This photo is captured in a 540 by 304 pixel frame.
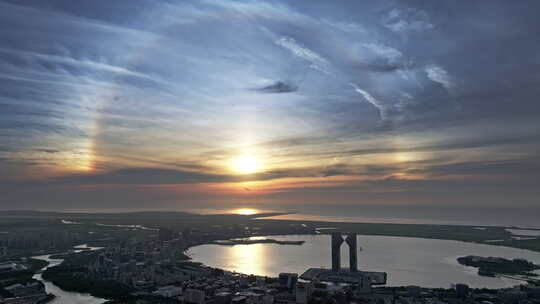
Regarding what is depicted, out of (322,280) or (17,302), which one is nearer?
(17,302)

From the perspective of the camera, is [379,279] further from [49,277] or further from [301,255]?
[49,277]

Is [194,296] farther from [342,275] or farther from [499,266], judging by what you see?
[499,266]

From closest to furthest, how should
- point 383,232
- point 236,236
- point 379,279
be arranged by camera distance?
point 379,279 < point 236,236 < point 383,232

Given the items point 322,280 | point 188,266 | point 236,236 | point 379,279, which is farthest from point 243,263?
point 236,236

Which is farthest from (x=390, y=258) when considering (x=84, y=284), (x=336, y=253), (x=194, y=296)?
(x=84, y=284)

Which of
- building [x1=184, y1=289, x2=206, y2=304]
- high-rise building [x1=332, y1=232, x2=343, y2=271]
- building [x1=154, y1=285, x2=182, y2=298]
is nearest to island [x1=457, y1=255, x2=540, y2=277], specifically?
high-rise building [x1=332, y1=232, x2=343, y2=271]

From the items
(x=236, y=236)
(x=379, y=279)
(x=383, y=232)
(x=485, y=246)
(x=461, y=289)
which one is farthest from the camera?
(x=383, y=232)
